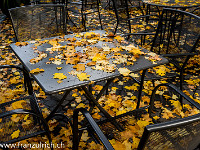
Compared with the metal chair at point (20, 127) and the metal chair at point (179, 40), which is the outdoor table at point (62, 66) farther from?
the metal chair at point (179, 40)

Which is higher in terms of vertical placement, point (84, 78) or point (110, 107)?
point (84, 78)

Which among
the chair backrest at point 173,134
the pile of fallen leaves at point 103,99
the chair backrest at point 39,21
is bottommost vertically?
the pile of fallen leaves at point 103,99

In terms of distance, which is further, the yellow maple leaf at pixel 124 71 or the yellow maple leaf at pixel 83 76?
the yellow maple leaf at pixel 124 71

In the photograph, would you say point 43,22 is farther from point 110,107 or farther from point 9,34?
point 9,34

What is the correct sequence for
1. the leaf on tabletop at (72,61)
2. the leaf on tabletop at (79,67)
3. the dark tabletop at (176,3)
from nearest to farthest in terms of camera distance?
the leaf on tabletop at (79,67), the leaf on tabletop at (72,61), the dark tabletop at (176,3)

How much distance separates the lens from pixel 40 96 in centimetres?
300

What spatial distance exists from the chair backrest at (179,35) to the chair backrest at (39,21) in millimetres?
1599

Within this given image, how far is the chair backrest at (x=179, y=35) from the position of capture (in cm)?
243

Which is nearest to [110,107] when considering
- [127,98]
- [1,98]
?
[127,98]

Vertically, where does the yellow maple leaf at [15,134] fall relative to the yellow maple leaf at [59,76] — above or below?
below

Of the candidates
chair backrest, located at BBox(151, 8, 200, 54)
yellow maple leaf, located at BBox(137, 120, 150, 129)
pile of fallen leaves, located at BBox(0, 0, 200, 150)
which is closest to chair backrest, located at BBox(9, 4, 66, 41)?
pile of fallen leaves, located at BBox(0, 0, 200, 150)

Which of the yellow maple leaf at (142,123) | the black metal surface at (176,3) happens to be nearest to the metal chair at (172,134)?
the yellow maple leaf at (142,123)

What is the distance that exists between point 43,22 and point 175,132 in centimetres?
273

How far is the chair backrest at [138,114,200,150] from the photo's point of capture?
783 millimetres
